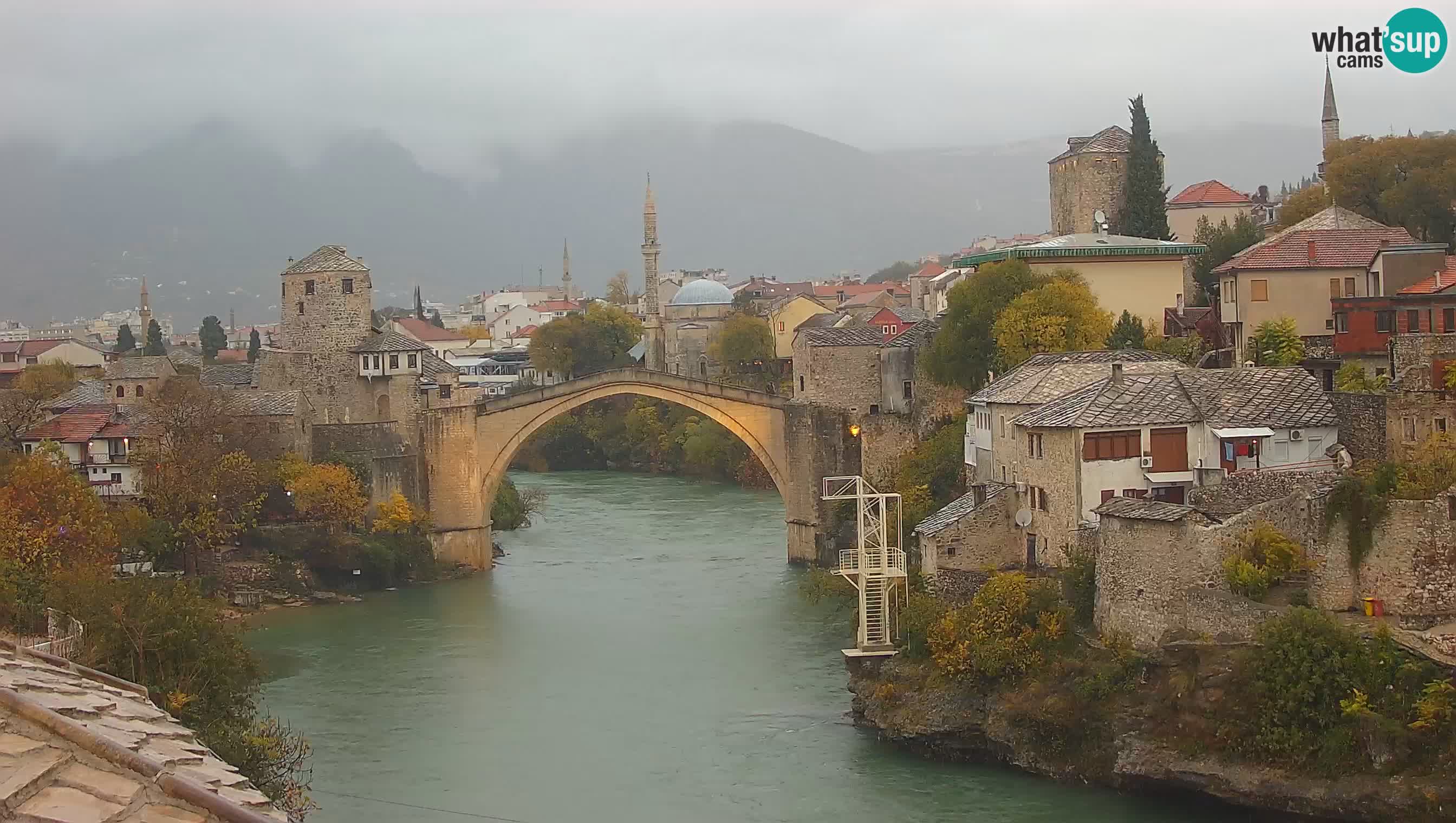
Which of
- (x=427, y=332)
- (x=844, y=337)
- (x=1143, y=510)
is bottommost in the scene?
(x=1143, y=510)

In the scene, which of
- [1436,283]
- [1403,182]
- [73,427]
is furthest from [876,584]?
[73,427]

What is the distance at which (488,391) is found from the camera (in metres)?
76.2

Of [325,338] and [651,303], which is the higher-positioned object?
[651,303]

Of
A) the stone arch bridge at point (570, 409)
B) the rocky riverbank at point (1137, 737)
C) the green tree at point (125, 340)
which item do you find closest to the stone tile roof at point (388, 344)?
the stone arch bridge at point (570, 409)

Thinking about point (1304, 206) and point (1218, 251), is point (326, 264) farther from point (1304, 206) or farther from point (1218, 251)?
point (1304, 206)

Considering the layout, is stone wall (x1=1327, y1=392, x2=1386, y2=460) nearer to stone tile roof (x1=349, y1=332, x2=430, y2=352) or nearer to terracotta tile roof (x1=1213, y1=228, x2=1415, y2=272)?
terracotta tile roof (x1=1213, y1=228, x2=1415, y2=272)

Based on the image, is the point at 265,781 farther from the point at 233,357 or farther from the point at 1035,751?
the point at 233,357

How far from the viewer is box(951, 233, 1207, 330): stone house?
4131 cm

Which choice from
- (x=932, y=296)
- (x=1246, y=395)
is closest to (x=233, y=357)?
(x=932, y=296)

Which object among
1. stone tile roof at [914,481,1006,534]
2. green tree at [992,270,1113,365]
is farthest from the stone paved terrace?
green tree at [992,270,1113,365]

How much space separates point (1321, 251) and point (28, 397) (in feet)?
113

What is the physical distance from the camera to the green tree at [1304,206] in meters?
44.7

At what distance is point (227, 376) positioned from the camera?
5506 centimetres

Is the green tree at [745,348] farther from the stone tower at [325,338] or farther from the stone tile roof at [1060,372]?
the stone tile roof at [1060,372]
